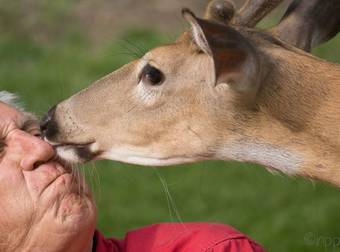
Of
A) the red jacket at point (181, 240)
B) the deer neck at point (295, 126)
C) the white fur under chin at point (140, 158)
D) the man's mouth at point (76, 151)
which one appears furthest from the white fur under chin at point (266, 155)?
the man's mouth at point (76, 151)

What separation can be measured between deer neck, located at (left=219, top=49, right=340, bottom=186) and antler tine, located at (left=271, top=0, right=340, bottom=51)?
0.44 meters

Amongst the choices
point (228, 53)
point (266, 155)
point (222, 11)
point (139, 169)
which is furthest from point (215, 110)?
point (139, 169)

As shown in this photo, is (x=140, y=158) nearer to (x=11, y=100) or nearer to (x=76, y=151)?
(x=76, y=151)

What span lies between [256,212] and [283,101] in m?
3.30

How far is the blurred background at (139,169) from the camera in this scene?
746 cm

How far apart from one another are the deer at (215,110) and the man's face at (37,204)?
206 millimetres

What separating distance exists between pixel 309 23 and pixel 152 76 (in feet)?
2.62

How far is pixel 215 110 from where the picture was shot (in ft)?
14.7

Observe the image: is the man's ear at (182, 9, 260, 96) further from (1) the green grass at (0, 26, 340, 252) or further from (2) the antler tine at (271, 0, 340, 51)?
(1) the green grass at (0, 26, 340, 252)

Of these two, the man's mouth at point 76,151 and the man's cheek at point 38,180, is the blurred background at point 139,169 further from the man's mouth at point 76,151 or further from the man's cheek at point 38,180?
the man's cheek at point 38,180

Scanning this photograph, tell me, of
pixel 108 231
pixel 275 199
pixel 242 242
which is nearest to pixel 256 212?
pixel 275 199

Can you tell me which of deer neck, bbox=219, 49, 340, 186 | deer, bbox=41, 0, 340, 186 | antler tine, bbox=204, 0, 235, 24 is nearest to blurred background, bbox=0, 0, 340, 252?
deer, bbox=41, 0, 340, 186

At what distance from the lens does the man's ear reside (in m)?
4.09

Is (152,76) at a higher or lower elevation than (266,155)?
higher
